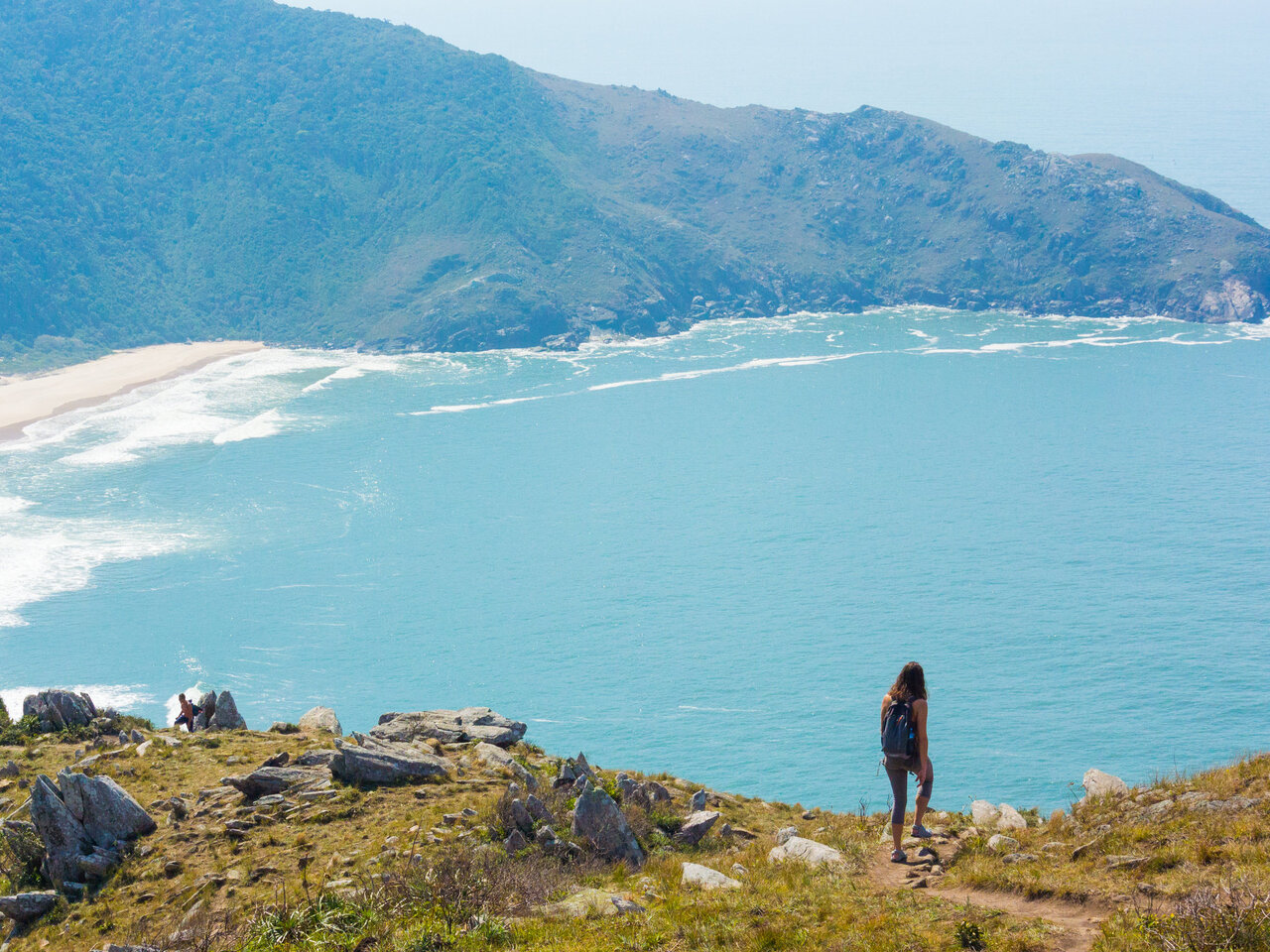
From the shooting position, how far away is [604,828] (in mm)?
17594

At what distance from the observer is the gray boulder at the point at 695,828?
62.2 ft

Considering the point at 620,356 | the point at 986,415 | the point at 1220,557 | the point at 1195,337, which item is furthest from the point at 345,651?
the point at 1195,337

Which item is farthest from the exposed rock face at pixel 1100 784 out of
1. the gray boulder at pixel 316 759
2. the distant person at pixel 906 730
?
the gray boulder at pixel 316 759

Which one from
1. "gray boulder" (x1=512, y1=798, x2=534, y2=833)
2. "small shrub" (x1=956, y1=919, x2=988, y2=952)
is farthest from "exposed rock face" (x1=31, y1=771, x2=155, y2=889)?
"small shrub" (x1=956, y1=919, x2=988, y2=952)

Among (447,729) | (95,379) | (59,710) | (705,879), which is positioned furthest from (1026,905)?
(95,379)

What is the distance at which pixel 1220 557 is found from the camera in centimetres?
7169

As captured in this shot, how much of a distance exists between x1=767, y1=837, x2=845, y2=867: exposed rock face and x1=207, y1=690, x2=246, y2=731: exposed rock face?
17.0 m

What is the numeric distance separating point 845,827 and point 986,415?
10881 centimetres

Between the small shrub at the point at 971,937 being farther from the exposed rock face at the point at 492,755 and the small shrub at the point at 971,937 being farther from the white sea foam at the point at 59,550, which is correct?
the white sea foam at the point at 59,550

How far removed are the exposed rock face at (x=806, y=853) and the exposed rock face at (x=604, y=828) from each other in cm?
252

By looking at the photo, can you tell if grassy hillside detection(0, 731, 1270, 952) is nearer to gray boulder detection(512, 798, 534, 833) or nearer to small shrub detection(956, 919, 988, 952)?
small shrub detection(956, 919, 988, 952)

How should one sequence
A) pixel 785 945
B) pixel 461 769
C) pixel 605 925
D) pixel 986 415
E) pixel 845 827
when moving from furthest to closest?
pixel 986 415
pixel 461 769
pixel 845 827
pixel 605 925
pixel 785 945

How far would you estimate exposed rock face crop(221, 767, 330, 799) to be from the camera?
64.6 feet

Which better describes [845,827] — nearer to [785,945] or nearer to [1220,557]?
[785,945]
